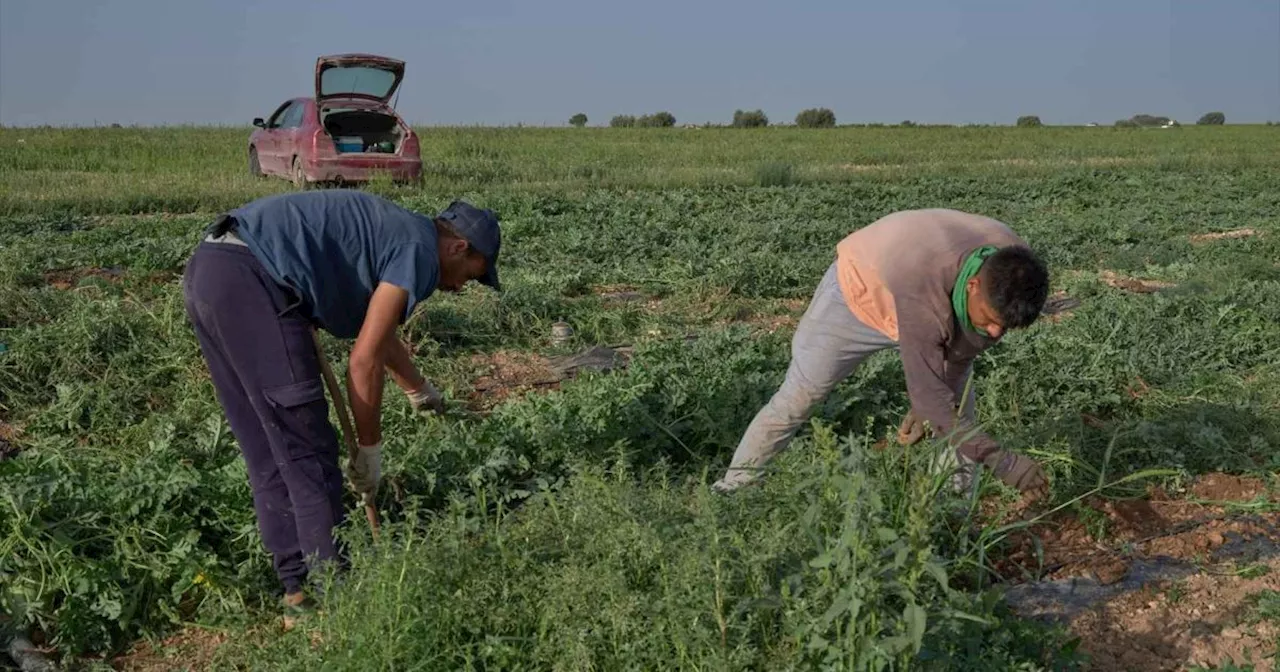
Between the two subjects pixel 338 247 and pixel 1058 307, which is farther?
pixel 1058 307

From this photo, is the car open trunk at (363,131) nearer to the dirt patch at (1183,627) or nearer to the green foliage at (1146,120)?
the dirt patch at (1183,627)

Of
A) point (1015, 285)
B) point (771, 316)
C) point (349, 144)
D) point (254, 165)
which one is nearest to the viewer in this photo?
point (1015, 285)

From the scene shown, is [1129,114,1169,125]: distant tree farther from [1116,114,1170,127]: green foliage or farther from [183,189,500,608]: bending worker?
[183,189,500,608]: bending worker

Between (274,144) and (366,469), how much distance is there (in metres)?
12.0

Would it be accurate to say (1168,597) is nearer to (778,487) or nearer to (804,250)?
(778,487)

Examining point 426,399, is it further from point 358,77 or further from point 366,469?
point 358,77

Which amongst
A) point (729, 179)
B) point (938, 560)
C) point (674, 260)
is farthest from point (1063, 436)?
point (729, 179)

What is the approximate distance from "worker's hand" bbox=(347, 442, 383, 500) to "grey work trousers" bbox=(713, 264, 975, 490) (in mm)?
1137

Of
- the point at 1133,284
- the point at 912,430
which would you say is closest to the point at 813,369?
the point at 912,430

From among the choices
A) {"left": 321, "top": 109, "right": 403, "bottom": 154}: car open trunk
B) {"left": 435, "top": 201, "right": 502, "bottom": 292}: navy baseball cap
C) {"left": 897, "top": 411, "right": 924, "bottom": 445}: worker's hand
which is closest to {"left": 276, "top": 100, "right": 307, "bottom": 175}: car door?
{"left": 321, "top": 109, "right": 403, "bottom": 154}: car open trunk

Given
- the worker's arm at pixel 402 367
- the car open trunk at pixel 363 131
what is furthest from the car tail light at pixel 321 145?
the worker's arm at pixel 402 367

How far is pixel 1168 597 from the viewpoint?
133 inches

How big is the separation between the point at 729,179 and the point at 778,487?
13057 millimetres

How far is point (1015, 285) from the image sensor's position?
298 centimetres
